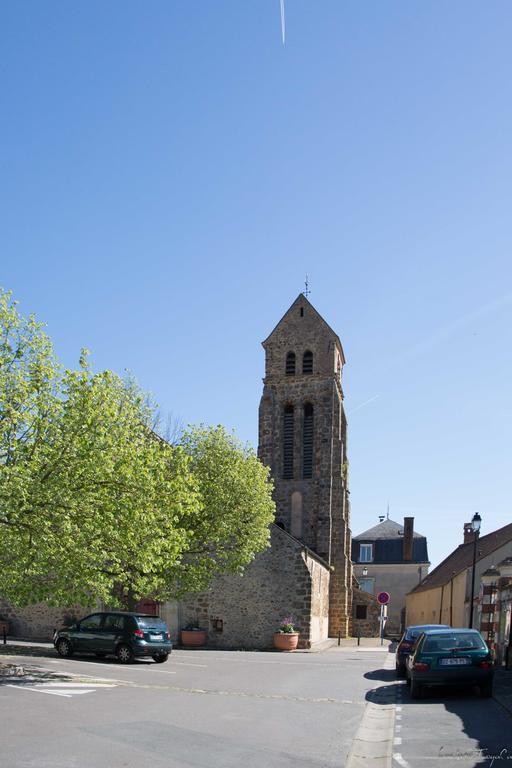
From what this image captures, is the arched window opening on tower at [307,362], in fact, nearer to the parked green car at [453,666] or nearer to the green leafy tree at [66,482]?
the green leafy tree at [66,482]

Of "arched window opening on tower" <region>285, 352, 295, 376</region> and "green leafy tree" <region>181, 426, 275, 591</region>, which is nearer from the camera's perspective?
"green leafy tree" <region>181, 426, 275, 591</region>

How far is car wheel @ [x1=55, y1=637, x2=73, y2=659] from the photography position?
2194cm

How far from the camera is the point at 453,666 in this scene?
47.3 feet

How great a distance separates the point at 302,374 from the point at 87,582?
3307 cm

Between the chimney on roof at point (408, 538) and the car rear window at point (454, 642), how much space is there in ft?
172

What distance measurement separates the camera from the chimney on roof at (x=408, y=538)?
217 ft

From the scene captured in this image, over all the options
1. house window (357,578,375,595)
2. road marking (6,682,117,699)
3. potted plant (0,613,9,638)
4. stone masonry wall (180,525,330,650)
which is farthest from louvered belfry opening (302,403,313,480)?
road marking (6,682,117,699)

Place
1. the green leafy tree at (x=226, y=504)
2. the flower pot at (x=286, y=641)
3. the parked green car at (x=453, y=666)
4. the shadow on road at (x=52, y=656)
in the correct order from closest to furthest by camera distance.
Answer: the parked green car at (x=453, y=666)
the shadow on road at (x=52, y=656)
the green leafy tree at (x=226, y=504)
the flower pot at (x=286, y=641)

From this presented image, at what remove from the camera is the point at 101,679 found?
16312 millimetres

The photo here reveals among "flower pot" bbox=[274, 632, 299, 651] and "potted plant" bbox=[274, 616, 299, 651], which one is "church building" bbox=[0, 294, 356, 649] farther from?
"flower pot" bbox=[274, 632, 299, 651]

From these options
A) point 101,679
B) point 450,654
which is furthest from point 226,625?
point 450,654

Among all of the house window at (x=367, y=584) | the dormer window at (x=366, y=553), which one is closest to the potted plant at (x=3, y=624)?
the house window at (x=367, y=584)

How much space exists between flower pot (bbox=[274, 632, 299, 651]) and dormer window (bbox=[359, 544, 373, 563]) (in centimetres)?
3638

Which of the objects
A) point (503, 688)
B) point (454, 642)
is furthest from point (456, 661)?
point (503, 688)
